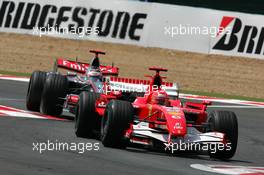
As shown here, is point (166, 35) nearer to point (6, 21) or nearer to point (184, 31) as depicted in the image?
point (184, 31)

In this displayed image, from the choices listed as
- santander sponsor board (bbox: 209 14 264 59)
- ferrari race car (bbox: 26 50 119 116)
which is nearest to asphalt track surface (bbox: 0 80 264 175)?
ferrari race car (bbox: 26 50 119 116)

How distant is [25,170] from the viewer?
32.5ft

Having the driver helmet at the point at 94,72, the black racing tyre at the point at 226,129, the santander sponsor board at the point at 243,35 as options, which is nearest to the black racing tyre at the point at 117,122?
the black racing tyre at the point at 226,129

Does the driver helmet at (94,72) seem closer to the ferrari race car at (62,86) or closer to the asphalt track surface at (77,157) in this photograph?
the ferrari race car at (62,86)

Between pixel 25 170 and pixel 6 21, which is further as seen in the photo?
pixel 6 21

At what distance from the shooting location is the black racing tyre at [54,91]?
1606cm

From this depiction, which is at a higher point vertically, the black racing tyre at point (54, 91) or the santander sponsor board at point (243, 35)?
the santander sponsor board at point (243, 35)

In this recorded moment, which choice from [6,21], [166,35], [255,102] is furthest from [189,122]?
[6,21]

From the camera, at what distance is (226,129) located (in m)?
13.0

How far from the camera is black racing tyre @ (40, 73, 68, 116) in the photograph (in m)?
16.1

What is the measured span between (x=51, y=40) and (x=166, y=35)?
13.8 ft

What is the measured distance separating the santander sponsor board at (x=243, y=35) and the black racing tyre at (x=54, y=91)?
12.1 meters

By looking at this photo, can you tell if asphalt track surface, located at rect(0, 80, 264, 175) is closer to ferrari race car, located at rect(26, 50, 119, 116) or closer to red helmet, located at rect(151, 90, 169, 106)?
ferrari race car, located at rect(26, 50, 119, 116)

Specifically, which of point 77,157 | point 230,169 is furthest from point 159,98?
point 77,157
